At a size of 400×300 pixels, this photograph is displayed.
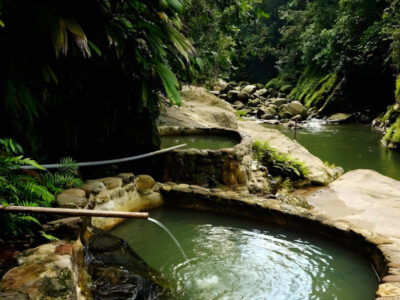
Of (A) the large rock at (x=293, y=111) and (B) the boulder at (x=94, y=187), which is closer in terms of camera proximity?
(B) the boulder at (x=94, y=187)

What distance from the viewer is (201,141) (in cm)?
755

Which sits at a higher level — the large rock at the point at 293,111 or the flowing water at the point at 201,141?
the large rock at the point at 293,111

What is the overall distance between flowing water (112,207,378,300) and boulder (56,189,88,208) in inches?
29.2

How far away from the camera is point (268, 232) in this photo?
3.76 metres

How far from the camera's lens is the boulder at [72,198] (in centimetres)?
294

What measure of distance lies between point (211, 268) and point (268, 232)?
103cm

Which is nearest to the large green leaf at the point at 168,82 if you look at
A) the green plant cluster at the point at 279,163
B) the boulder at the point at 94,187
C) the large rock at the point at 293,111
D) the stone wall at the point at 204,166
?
the boulder at the point at 94,187

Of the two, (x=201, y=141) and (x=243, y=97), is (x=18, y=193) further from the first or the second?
(x=243, y=97)

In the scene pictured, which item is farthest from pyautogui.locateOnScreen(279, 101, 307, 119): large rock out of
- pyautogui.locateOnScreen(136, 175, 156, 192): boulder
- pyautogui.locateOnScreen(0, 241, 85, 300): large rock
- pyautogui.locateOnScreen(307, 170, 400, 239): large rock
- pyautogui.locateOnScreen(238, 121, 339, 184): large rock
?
pyautogui.locateOnScreen(0, 241, 85, 300): large rock

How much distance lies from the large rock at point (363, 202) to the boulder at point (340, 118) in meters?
11.5

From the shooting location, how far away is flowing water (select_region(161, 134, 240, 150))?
23.3 feet

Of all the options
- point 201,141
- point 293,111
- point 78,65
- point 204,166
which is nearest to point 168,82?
point 78,65

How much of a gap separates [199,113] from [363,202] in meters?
6.08

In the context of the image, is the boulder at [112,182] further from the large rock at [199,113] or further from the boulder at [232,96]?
the boulder at [232,96]
